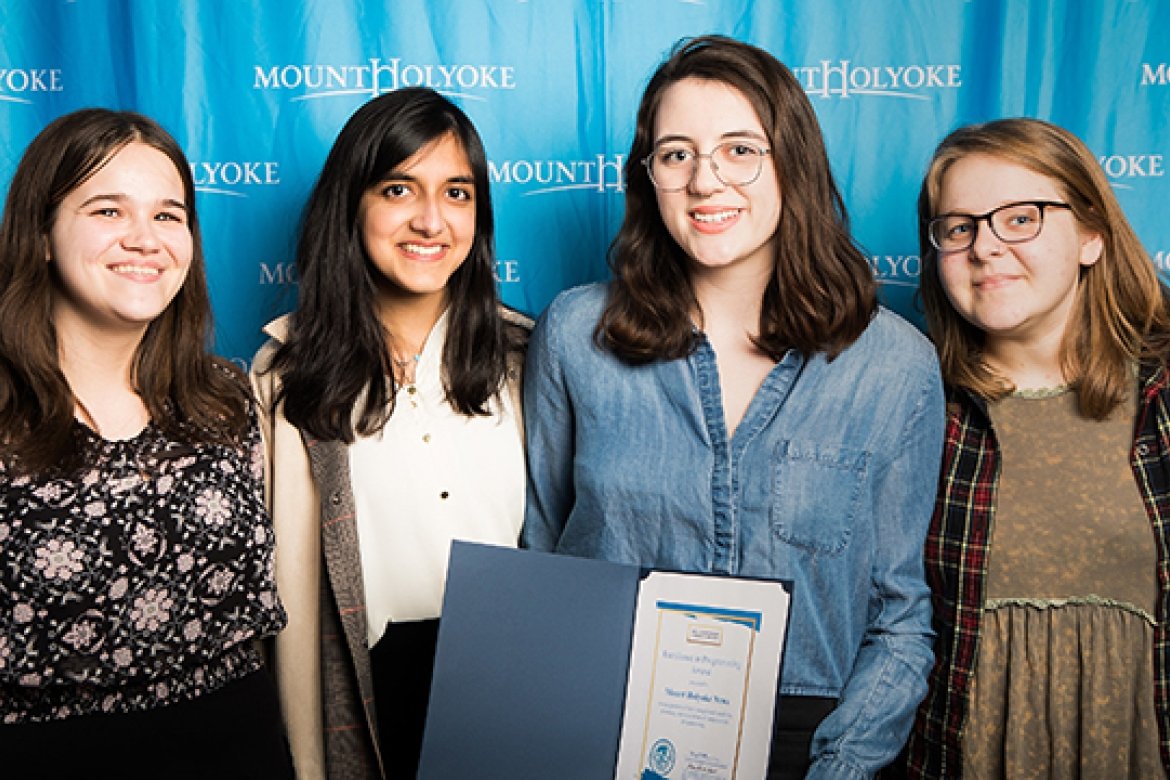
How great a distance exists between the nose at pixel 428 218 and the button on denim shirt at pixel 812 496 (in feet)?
1.17

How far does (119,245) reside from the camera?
58.4 inches

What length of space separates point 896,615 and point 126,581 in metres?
1.10

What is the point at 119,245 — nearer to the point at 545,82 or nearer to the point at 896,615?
the point at 545,82

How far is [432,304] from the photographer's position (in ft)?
6.15

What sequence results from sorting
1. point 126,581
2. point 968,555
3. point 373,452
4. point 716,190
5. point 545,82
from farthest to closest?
point 545,82 < point 373,452 < point 968,555 < point 716,190 < point 126,581

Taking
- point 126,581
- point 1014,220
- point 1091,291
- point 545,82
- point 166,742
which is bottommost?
point 166,742

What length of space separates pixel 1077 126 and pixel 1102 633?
1.20 m

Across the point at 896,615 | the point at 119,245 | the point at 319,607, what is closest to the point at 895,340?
the point at 896,615

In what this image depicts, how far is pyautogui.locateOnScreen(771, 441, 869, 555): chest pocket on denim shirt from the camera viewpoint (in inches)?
59.1

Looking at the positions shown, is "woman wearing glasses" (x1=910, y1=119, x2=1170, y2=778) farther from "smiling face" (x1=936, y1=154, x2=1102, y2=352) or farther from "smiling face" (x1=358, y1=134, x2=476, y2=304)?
"smiling face" (x1=358, y1=134, x2=476, y2=304)

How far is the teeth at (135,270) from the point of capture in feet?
4.89

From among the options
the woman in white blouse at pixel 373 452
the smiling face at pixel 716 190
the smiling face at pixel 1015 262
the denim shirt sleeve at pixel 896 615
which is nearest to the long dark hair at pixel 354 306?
the woman in white blouse at pixel 373 452

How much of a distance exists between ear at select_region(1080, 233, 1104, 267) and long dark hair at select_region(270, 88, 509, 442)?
1.00 metres

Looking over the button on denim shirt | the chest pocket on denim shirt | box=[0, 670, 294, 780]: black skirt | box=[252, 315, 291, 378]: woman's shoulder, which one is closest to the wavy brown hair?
the button on denim shirt
